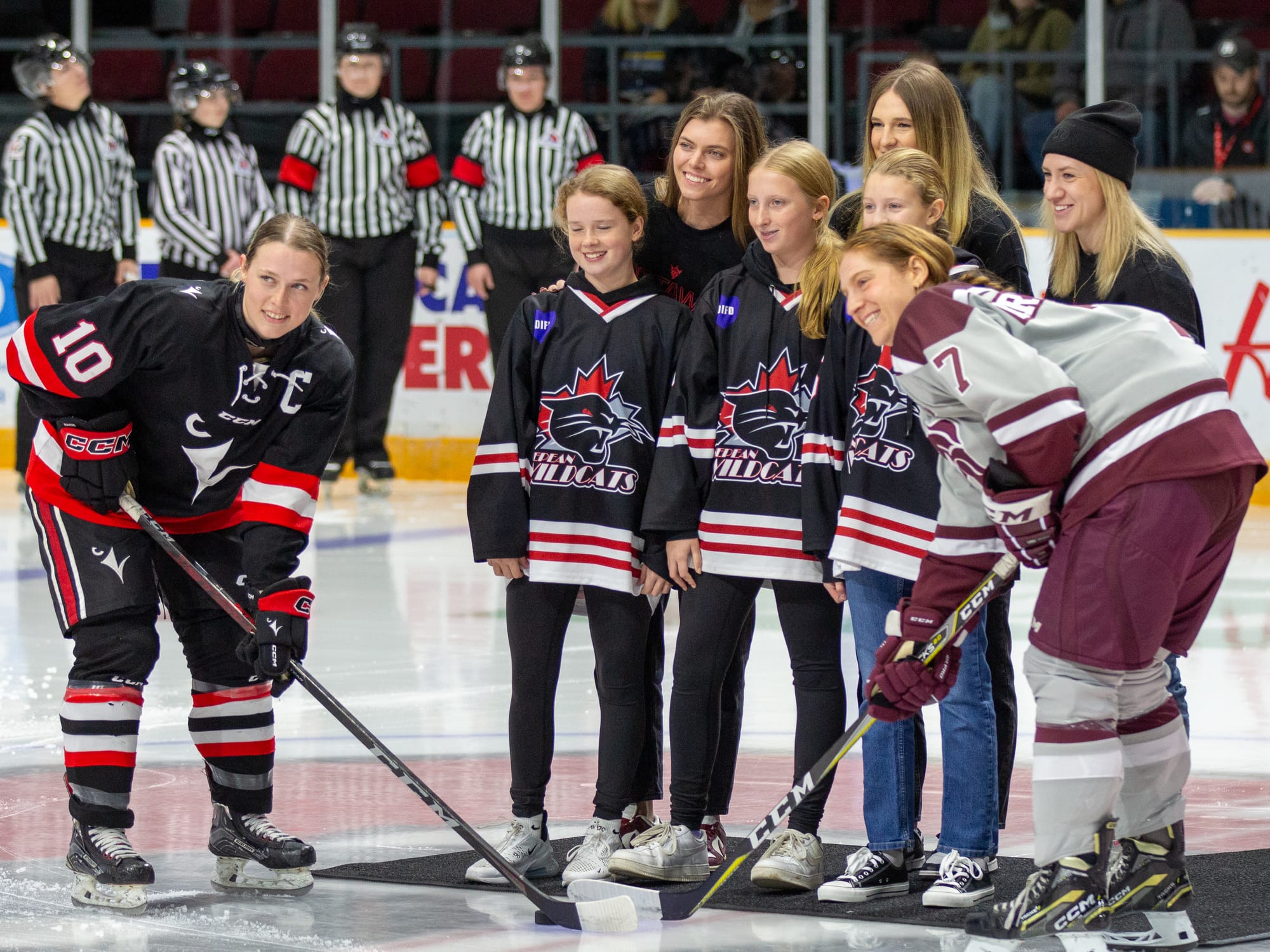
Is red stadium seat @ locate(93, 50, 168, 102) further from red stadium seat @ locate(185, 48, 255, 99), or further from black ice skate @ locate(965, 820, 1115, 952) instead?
black ice skate @ locate(965, 820, 1115, 952)

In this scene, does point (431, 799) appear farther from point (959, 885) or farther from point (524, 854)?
point (959, 885)

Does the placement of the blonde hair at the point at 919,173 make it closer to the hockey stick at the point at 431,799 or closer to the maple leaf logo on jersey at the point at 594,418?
the maple leaf logo on jersey at the point at 594,418

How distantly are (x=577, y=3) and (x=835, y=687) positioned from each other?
20.2 feet

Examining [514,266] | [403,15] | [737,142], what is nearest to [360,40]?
[514,266]

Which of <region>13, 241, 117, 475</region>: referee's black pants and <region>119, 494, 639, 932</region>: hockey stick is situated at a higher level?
<region>13, 241, 117, 475</region>: referee's black pants

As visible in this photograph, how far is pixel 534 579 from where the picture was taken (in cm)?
312

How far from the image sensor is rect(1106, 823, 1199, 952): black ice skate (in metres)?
2.61

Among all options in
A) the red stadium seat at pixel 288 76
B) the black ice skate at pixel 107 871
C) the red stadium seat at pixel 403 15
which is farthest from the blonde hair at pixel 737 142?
the red stadium seat at pixel 288 76

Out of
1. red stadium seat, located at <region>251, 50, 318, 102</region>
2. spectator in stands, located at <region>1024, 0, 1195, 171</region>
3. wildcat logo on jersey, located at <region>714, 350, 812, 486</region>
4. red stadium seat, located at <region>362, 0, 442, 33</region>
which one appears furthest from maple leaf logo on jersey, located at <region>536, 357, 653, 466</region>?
red stadium seat, located at <region>251, 50, 318, 102</region>

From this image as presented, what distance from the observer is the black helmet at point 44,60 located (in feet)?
24.1

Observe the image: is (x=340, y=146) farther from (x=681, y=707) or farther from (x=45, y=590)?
(x=681, y=707)

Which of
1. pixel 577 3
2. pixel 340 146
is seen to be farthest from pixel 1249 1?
pixel 340 146

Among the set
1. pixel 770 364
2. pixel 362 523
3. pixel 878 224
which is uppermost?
pixel 878 224

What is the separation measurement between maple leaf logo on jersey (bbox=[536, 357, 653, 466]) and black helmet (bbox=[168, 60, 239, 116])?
491 centimetres
